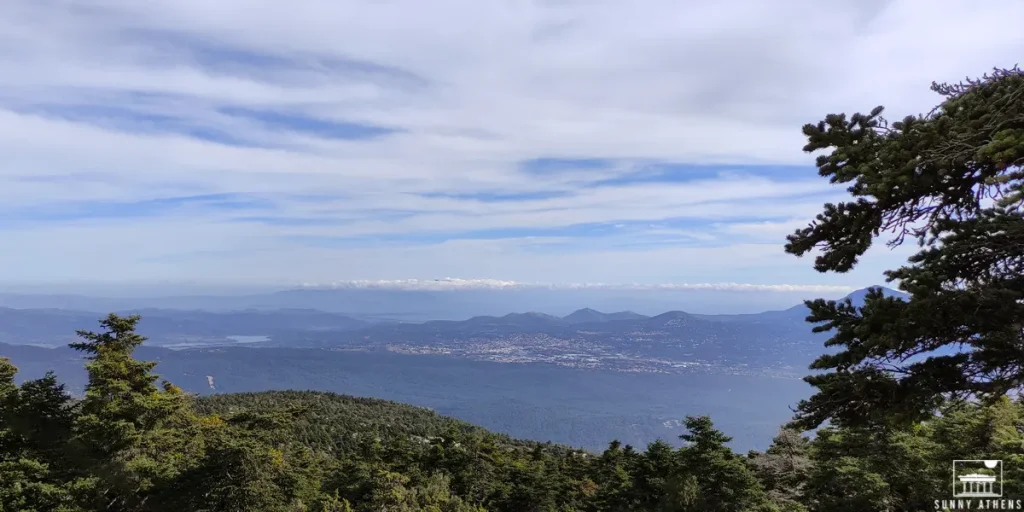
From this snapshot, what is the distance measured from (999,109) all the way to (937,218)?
4.49 ft

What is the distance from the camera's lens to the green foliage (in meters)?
4.96

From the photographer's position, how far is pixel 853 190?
5.98m

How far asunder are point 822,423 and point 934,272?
2193 mm

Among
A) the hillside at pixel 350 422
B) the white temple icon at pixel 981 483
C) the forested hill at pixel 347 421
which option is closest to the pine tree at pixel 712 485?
the white temple icon at pixel 981 483

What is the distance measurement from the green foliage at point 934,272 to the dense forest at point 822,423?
2 centimetres

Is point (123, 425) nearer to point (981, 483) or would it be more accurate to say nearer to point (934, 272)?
point (934, 272)

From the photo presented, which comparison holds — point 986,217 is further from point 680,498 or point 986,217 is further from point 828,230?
point 680,498

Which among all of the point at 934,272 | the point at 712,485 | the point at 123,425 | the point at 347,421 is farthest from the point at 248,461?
the point at 347,421

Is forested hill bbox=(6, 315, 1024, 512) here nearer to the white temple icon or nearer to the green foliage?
the white temple icon

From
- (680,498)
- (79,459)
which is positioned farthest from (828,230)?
(79,459)

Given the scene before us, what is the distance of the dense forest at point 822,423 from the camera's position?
16.8 feet

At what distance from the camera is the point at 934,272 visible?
17.6 feet

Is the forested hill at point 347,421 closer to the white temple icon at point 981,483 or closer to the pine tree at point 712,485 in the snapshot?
the pine tree at point 712,485

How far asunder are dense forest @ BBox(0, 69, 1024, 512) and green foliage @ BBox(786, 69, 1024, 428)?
2 cm
